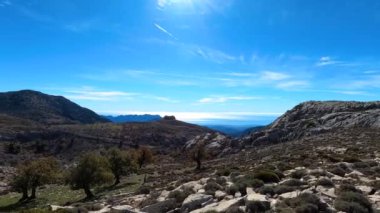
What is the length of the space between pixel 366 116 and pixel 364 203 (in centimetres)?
7013

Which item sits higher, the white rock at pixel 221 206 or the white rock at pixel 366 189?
the white rock at pixel 366 189

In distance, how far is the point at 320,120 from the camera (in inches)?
3588

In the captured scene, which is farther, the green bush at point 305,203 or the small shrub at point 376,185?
the small shrub at point 376,185

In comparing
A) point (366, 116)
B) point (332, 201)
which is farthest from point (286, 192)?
point (366, 116)

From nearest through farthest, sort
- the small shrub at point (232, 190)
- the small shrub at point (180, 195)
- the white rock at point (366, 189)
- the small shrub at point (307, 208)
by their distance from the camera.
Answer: the small shrub at point (307, 208)
the white rock at point (366, 189)
the small shrub at point (232, 190)
the small shrub at point (180, 195)

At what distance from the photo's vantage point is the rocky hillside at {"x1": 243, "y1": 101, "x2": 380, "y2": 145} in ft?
262

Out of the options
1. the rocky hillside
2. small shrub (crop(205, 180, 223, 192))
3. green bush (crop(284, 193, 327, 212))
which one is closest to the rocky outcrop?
the rocky hillside

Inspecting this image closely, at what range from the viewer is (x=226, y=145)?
338 ft

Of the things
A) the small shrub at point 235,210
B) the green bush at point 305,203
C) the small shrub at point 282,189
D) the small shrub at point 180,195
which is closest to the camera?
the green bush at point 305,203

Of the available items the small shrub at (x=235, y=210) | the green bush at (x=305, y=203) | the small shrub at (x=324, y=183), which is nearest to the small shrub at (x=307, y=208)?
the green bush at (x=305, y=203)

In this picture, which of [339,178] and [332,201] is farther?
[339,178]

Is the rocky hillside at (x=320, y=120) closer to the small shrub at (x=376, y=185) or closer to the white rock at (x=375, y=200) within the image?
the small shrub at (x=376, y=185)

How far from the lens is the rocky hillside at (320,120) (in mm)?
79938

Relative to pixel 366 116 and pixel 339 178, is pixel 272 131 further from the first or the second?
pixel 339 178
